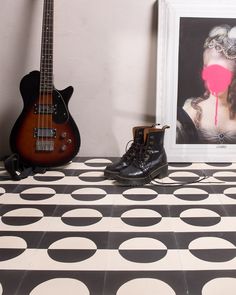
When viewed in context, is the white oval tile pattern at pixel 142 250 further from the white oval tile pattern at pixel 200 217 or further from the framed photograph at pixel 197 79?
the framed photograph at pixel 197 79

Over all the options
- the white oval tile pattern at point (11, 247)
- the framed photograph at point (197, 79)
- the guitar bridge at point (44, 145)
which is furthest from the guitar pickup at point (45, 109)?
the white oval tile pattern at point (11, 247)

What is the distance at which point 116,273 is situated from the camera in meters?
1.07

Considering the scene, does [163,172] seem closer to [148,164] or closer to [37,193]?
[148,164]

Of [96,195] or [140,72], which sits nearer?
[96,195]

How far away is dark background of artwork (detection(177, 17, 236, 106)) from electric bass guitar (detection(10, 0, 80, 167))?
1.91 ft

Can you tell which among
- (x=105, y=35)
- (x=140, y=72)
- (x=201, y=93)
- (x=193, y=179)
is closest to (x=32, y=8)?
(x=105, y=35)

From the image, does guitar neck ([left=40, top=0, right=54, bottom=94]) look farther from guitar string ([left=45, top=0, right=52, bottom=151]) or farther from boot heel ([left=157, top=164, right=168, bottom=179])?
boot heel ([left=157, top=164, right=168, bottom=179])

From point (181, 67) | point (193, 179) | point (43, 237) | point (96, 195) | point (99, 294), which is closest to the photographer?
point (99, 294)

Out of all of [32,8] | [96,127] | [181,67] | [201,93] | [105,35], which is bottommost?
[96,127]

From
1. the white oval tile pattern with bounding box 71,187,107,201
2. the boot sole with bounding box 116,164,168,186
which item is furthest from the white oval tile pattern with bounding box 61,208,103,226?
the boot sole with bounding box 116,164,168,186

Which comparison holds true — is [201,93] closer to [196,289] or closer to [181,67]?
[181,67]

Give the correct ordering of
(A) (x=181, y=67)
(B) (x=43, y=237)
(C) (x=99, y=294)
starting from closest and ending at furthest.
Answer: (C) (x=99, y=294), (B) (x=43, y=237), (A) (x=181, y=67)

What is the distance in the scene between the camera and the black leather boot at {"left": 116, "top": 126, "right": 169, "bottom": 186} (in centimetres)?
175

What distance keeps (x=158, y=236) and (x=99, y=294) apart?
1.19 feet
